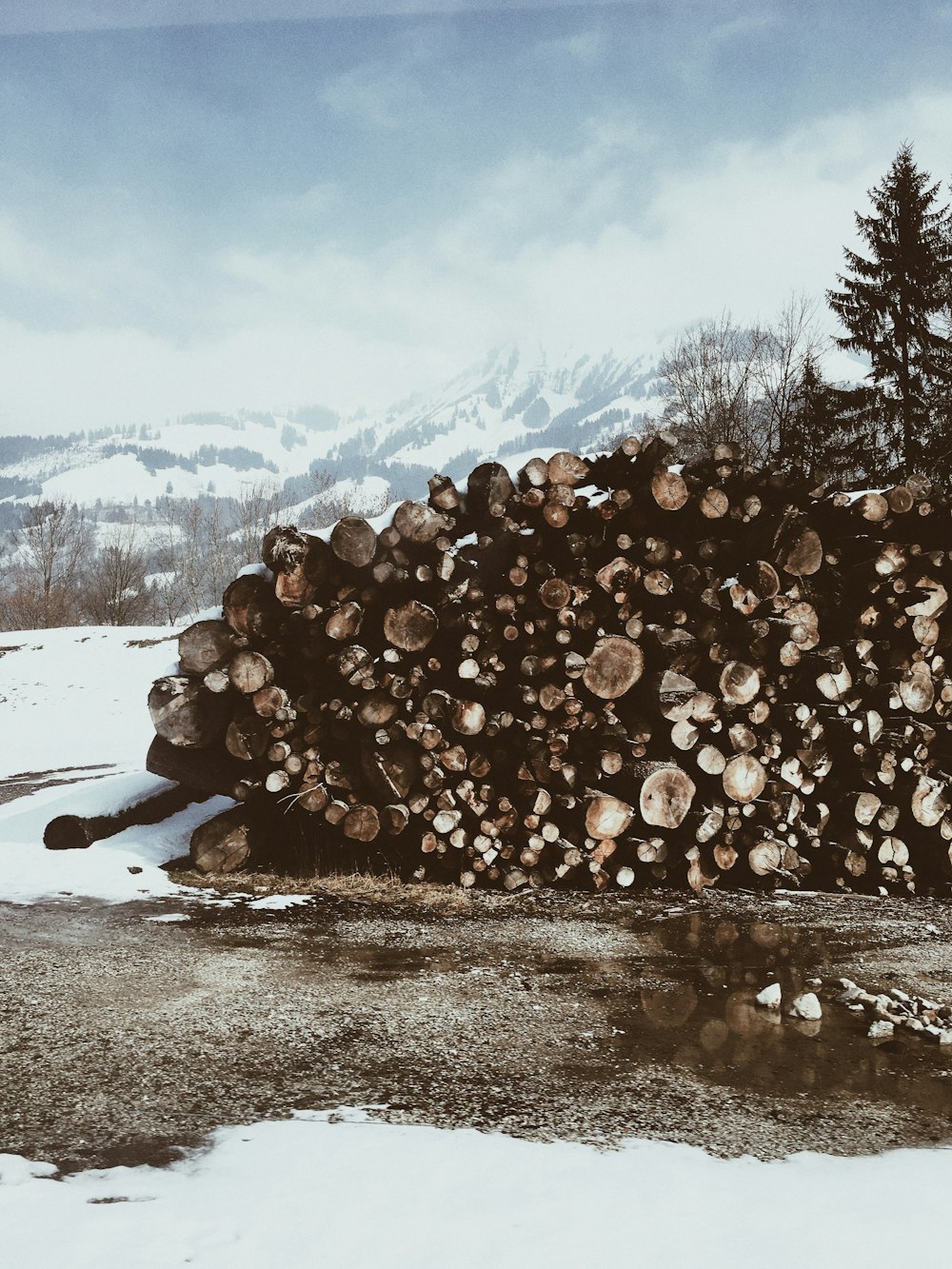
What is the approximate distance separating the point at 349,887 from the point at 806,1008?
3236 mm

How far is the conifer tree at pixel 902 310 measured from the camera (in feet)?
87.3

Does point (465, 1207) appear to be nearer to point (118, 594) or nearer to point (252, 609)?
point (252, 609)

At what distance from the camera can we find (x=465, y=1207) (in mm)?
2637

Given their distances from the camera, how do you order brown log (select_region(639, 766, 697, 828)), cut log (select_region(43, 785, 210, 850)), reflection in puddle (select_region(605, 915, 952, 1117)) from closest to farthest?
reflection in puddle (select_region(605, 915, 952, 1117))
brown log (select_region(639, 766, 697, 828))
cut log (select_region(43, 785, 210, 850))

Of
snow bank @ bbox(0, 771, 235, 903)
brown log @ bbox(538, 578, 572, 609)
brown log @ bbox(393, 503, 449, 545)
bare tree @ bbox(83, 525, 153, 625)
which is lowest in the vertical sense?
snow bank @ bbox(0, 771, 235, 903)

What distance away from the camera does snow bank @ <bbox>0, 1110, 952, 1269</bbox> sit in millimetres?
2438

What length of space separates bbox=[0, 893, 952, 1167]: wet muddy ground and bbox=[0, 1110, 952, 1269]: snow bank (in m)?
0.16

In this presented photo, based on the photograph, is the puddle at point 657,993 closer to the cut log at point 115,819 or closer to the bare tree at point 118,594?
the cut log at point 115,819

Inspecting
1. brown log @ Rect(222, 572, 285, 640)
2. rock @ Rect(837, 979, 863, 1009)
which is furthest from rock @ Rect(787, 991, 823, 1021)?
brown log @ Rect(222, 572, 285, 640)

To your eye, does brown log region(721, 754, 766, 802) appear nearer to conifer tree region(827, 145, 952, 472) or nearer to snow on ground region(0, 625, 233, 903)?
snow on ground region(0, 625, 233, 903)

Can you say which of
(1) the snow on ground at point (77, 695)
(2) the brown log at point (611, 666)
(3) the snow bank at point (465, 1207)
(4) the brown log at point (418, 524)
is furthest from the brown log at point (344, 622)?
(1) the snow on ground at point (77, 695)

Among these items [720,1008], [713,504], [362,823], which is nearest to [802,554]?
[713,504]

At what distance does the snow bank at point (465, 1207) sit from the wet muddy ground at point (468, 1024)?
162 mm

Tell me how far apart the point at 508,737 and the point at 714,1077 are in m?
3.20
